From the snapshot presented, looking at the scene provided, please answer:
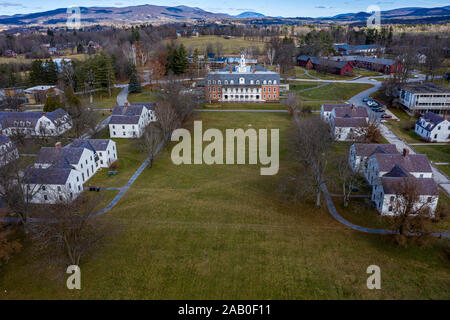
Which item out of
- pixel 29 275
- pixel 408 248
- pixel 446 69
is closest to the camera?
pixel 29 275

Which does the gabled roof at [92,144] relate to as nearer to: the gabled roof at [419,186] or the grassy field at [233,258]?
the grassy field at [233,258]

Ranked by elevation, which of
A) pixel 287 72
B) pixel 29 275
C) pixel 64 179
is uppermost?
pixel 287 72

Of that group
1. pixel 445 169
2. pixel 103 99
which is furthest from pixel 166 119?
Answer: pixel 103 99

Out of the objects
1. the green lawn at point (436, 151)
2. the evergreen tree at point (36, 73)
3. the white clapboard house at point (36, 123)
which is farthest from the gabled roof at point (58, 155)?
the evergreen tree at point (36, 73)

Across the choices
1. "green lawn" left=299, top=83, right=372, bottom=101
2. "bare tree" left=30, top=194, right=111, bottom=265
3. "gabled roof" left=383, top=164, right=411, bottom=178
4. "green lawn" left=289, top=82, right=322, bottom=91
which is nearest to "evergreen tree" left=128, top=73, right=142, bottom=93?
"green lawn" left=289, top=82, right=322, bottom=91

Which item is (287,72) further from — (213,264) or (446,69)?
(213,264)

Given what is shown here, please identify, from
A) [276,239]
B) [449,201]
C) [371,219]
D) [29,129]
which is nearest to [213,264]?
[276,239]

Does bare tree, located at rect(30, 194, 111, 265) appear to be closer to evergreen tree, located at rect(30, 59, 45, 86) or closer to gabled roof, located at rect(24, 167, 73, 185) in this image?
gabled roof, located at rect(24, 167, 73, 185)

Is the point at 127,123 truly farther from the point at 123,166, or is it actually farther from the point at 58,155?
the point at 58,155
